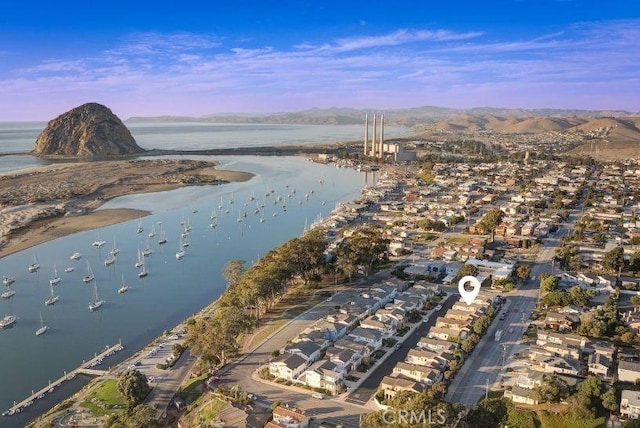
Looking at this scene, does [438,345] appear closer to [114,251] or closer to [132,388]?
[132,388]

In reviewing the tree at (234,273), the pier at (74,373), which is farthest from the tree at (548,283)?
the pier at (74,373)

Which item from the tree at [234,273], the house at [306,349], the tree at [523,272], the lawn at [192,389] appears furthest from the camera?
the tree at [523,272]

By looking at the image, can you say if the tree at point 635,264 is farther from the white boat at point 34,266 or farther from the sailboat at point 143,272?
the white boat at point 34,266

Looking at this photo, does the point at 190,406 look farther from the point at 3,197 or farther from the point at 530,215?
the point at 3,197

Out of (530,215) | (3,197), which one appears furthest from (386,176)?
(3,197)

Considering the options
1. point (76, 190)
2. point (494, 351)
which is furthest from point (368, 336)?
point (76, 190)
